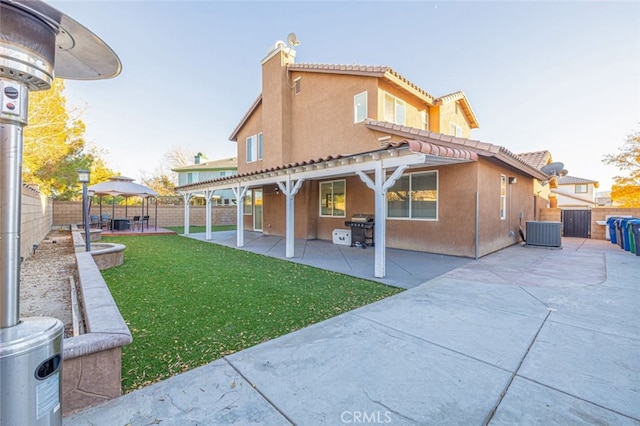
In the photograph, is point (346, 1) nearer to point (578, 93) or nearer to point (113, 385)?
point (578, 93)

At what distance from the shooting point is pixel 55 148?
588 inches

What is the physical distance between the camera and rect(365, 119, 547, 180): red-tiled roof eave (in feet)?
24.5

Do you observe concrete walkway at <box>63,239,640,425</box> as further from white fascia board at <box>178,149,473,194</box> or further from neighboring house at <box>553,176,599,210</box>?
neighboring house at <box>553,176,599,210</box>

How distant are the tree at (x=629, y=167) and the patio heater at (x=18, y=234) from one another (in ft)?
80.2

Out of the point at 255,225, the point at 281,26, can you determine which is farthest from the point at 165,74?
the point at 255,225

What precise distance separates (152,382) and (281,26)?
48.5 feet

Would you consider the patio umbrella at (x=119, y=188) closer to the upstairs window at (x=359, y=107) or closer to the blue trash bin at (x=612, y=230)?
the upstairs window at (x=359, y=107)

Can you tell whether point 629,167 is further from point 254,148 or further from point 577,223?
point 254,148

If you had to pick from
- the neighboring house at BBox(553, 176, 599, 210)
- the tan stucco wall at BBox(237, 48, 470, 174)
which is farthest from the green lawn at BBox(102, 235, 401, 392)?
the neighboring house at BBox(553, 176, 599, 210)

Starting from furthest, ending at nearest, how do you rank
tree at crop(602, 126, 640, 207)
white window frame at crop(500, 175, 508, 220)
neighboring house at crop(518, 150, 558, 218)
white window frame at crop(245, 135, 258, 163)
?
tree at crop(602, 126, 640, 207) < white window frame at crop(245, 135, 258, 163) < neighboring house at crop(518, 150, 558, 218) < white window frame at crop(500, 175, 508, 220)

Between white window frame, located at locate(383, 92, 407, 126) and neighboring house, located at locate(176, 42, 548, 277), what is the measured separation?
2.2 inches

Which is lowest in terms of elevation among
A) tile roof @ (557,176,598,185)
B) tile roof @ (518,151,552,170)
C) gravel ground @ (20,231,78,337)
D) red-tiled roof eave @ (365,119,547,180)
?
gravel ground @ (20,231,78,337)

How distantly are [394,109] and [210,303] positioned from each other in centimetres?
958

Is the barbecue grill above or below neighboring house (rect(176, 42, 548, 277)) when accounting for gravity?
below
